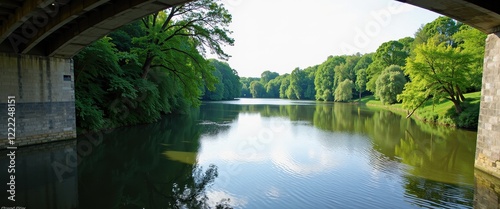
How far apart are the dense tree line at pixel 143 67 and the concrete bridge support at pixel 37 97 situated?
43.1 inches

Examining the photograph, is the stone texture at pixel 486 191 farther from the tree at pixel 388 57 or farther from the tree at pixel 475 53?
the tree at pixel 388 57

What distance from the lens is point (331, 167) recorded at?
965cm

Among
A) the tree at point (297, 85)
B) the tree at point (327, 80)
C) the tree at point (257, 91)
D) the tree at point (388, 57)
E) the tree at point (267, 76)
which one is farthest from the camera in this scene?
the tree at point (267, 76)

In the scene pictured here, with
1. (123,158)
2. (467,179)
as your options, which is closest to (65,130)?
(123,158)

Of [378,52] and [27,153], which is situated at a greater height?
[378,52]

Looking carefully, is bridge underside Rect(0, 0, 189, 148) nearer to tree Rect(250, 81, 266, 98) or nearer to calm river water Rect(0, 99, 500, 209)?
calm river water Rect(0, 99, 500, 209)

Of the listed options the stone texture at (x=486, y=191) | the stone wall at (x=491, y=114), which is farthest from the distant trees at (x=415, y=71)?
the stone texture at (x=486, y=191)

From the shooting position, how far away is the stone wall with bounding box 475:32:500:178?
7.81m

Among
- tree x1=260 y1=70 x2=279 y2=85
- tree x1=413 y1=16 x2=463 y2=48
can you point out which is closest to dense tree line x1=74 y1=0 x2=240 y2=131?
tree x1=413 y1=16 x2=463 y2=48

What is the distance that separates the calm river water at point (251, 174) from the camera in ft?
21.8

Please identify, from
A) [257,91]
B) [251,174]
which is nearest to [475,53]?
[251,174]

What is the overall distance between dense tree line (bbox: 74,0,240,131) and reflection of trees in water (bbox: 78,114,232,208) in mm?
3962

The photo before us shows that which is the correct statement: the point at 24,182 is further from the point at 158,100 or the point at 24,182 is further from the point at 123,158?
the point at 158,100

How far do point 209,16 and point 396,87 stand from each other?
1189 inches
